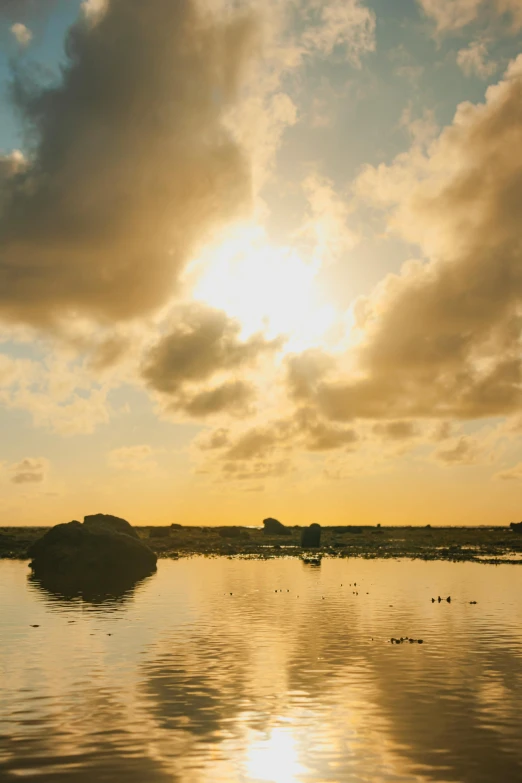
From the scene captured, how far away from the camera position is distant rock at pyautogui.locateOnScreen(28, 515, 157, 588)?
5372cm

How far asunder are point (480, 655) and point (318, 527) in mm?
77870

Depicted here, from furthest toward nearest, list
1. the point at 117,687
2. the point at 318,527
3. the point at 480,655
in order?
the point at 318,527 < the point at 480,655 < the point at 117,687

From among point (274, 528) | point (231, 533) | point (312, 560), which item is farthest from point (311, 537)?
point (274, 528)

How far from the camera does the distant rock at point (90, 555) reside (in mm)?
53719

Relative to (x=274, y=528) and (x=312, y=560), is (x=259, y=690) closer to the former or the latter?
(x=312, y=560)

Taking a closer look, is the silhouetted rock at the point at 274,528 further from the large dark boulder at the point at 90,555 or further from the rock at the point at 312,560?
the large dark boulder at the point at 90,555

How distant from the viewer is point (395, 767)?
535 inches

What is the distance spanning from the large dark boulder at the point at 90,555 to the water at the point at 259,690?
589 inches

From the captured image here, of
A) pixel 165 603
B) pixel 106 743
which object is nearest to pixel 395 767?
pixel 106 743

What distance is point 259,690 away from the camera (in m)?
19.3

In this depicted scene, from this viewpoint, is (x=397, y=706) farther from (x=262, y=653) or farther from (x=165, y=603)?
(x=165, y=603)

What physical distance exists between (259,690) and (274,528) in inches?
4940

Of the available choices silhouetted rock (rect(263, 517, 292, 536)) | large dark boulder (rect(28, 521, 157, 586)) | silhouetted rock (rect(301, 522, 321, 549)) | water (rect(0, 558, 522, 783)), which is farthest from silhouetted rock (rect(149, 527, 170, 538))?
water (rect(0, 558, 522, 783))

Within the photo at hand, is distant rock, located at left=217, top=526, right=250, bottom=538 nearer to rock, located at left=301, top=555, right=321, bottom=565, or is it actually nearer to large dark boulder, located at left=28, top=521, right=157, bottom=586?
rock, located at left=301, top=555, right=321, bottom=565
